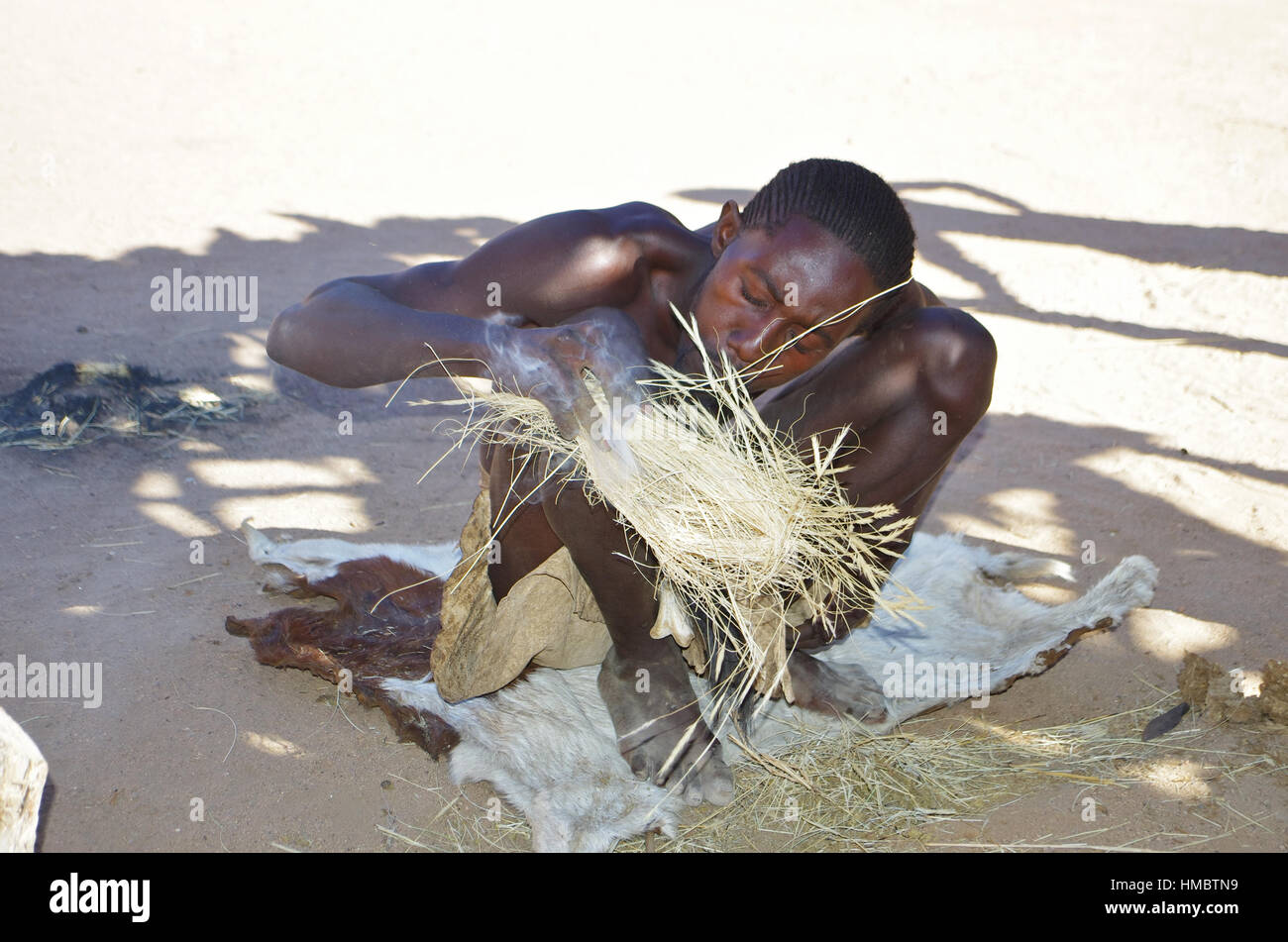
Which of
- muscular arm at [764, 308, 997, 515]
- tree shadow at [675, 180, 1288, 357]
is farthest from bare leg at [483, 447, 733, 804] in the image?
tree shadow at [675, 180, 1288, 357]

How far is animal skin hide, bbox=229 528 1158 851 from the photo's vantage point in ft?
7.52

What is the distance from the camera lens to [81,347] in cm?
427

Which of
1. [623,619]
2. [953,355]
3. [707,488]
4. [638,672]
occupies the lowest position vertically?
[638,672]

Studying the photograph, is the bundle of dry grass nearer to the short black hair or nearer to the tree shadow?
the short black hair

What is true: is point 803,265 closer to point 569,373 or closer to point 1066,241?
point 569,373

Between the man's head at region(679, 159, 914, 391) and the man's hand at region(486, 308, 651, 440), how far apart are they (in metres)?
0.29

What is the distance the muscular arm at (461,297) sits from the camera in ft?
6.73

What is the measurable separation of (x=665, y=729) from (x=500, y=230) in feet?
14.0

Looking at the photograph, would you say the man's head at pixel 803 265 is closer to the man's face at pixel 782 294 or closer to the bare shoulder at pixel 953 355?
the man's face at pixel 782 294

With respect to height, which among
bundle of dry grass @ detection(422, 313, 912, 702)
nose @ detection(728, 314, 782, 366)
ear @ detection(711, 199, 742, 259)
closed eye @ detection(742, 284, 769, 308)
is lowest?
bundle of dry grass @ detection(422, 313, 912, 702)

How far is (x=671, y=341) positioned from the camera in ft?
8.00

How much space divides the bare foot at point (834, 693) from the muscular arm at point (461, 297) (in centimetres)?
101

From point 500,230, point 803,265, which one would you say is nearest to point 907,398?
point 803,265

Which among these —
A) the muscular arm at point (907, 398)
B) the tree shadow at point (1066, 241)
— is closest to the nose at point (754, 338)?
the muscular arm at point (907, 398)
